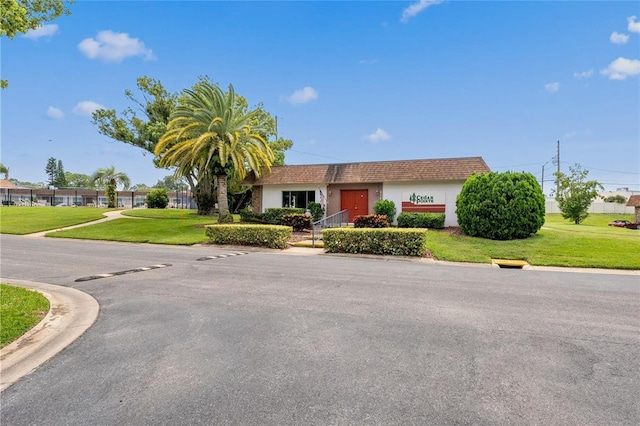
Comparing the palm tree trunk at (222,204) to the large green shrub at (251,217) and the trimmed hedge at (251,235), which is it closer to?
the large green shrub at (251,217)

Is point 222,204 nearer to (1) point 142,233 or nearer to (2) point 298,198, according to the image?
(1) point 142,233

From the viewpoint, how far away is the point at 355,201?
22.6 meters

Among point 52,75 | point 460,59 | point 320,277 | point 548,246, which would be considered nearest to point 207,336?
point 320,277

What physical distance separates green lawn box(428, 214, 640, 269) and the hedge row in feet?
33.0

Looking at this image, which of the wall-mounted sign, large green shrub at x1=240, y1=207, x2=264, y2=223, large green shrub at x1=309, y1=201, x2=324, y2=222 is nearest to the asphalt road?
the wall-mounted sign

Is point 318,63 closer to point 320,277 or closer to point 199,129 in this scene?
point 199,129

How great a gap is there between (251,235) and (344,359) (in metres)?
12.6

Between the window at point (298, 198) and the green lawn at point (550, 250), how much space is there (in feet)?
32.0

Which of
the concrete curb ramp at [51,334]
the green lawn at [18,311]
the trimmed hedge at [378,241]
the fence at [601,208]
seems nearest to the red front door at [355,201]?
the trimmed hedge at [378,241]

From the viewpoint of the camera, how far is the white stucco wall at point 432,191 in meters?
20.1

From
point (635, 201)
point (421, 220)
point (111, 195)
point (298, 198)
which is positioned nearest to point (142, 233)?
point (298, 198)

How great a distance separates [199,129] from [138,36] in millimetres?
5440

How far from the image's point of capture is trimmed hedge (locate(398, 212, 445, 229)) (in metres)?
19.4

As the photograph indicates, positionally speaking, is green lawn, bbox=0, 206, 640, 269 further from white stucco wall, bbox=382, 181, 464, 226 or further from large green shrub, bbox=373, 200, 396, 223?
large green shrub, bbox=373, 200, 396, 223
